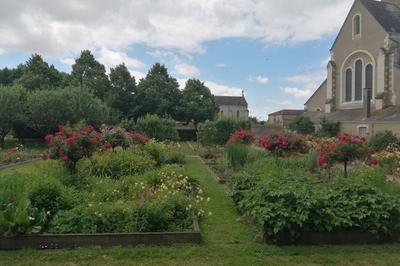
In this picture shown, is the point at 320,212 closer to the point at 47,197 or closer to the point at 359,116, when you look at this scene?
the point at 47,197

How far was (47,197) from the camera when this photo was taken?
6.29 m

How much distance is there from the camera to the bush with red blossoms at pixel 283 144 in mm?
11516

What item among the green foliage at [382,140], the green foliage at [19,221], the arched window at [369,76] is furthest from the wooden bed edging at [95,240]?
the arched window at [369,76]

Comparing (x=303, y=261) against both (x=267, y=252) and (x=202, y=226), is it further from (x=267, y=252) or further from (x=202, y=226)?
(x=202, y=226)

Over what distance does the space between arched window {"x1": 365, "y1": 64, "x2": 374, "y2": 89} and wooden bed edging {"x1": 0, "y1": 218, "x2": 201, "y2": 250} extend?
35646mm

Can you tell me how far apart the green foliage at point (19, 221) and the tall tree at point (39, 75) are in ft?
123

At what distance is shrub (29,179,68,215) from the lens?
20.2 ft

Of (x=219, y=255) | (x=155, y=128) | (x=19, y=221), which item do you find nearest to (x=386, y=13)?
(x=155, y=128)

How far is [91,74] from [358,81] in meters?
30.9

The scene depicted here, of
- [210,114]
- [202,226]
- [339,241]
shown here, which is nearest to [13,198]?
[202,226]

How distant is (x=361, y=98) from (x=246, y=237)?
3566cm

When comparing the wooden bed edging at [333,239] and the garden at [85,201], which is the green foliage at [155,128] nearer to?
the garden at [85,201]

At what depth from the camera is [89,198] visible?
22.1 ft

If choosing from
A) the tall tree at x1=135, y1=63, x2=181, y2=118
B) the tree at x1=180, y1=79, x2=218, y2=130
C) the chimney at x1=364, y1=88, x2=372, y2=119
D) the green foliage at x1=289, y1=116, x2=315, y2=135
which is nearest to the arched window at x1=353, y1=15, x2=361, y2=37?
the chimney at x1=364, y1=88, x2=372, y2=119
